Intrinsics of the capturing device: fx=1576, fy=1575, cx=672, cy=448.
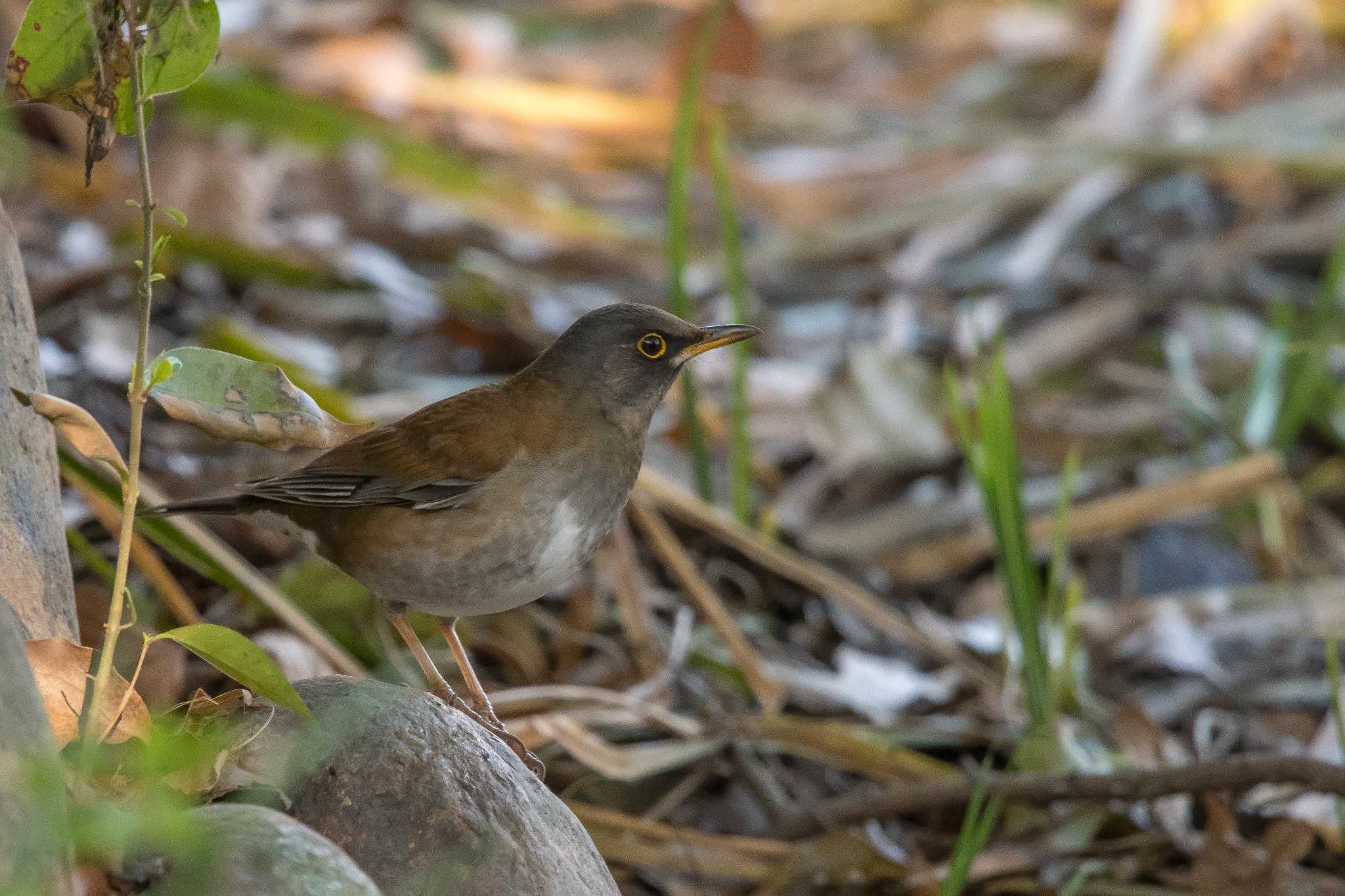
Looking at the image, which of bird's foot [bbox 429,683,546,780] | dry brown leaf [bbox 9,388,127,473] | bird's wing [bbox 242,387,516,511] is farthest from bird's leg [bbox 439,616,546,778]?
dry brown leaf [bbox 9,388,127,473]

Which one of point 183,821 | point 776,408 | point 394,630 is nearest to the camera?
point 183,821

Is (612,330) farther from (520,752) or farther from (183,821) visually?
(183,821)

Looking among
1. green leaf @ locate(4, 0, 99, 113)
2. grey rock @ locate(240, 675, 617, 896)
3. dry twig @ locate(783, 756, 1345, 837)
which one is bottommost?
dry twig @ locate(783, 756, 1345, 837)

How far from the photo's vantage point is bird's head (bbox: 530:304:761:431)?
11.6 ft

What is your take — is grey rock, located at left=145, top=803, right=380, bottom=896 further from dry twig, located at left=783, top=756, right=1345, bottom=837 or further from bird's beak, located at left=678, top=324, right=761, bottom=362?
dry twig, located at left=783, top=756, right=1345, bottom=837

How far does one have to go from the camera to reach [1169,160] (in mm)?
7660

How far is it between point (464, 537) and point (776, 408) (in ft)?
11.6

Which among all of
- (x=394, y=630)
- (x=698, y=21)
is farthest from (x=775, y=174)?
(x=394, y=630)

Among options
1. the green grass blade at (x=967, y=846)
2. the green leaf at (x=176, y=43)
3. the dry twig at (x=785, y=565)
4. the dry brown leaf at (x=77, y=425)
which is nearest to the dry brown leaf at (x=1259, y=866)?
the green grass blade at (x=967, y=846)

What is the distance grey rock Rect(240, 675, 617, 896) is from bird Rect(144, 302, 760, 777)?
2.07 feet

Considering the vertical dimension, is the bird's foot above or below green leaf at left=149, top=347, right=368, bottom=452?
below

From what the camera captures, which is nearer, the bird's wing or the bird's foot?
the bird's foot

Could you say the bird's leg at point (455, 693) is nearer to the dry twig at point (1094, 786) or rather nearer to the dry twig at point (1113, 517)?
the dry twig at point (1094, 786)

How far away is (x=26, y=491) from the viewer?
2.67m
